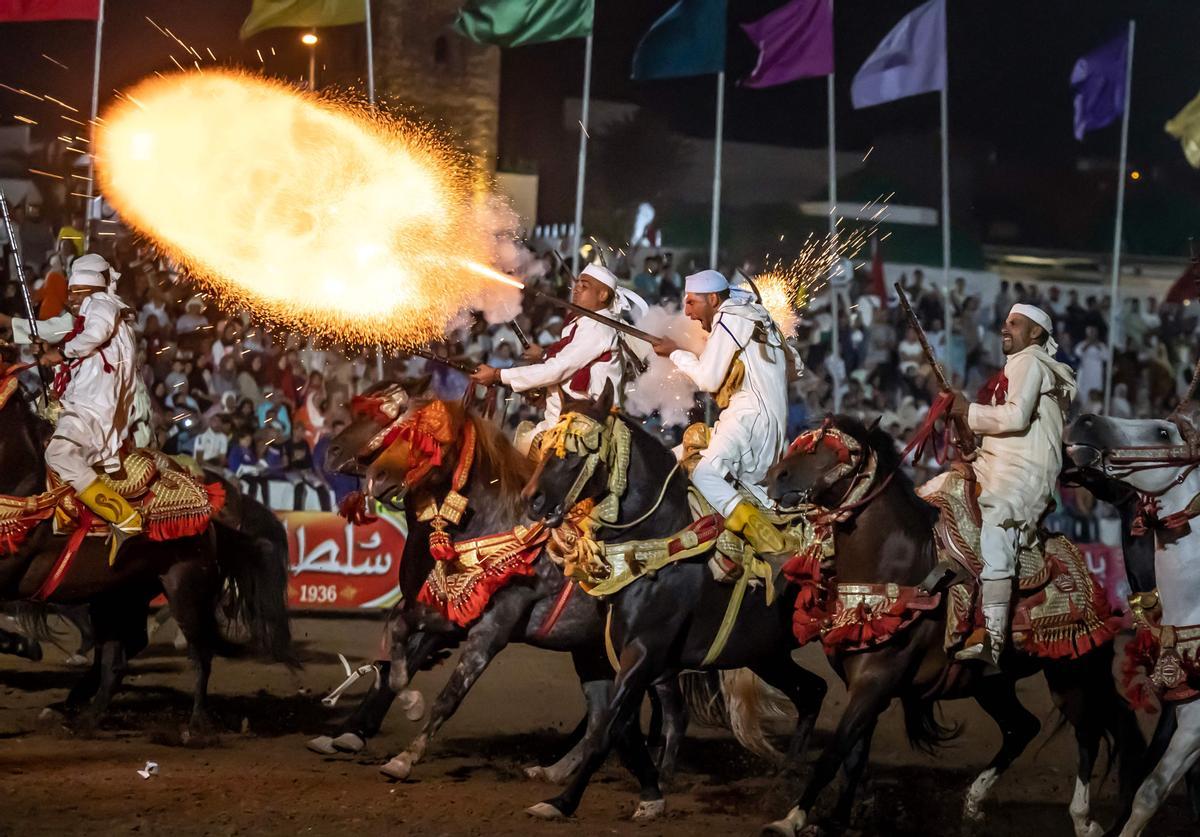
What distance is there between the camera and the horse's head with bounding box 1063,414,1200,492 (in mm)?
7875

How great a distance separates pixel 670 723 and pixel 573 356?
254 cm

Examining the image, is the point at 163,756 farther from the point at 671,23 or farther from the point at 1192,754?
the point at 671,23

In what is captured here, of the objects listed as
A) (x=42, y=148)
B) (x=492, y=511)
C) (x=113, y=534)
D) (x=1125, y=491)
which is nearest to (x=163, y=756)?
(x=113, y=534)

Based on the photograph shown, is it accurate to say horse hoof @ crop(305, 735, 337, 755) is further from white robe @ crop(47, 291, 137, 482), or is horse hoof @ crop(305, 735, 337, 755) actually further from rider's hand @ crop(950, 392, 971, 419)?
rider's hand @ crop(950, 392, 971, 419)

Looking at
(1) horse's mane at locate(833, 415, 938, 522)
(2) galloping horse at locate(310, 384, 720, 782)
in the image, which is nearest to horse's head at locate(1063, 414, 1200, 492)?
(1) horse's mane at locate(833, 415, 938, 522)

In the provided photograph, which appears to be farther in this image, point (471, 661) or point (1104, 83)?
point (1104, 83)

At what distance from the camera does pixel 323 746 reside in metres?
9.66

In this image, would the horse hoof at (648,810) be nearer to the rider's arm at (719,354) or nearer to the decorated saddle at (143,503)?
the rider's arm at (719,354)

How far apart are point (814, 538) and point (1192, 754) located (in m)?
2.29

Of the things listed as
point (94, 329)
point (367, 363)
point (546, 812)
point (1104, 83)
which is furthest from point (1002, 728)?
point (1104, 83)

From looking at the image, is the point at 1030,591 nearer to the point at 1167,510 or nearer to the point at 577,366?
the point at 1167,510

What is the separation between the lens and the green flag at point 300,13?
20094 mm

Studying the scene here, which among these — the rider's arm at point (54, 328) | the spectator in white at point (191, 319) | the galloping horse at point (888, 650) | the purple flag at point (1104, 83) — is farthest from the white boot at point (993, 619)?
the purple flag at point (1104, 83)

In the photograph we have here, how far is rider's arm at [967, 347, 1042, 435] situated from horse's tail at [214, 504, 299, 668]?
5.53 m
